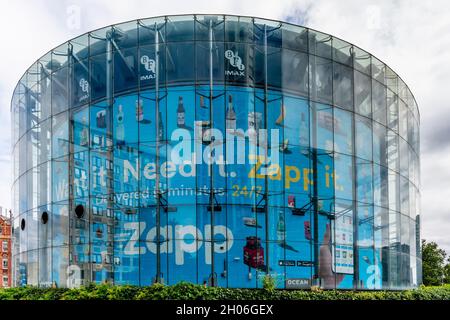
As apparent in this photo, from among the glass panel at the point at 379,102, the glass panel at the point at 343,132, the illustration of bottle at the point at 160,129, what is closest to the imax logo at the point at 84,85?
the illustration of bottle at the point at 160,129

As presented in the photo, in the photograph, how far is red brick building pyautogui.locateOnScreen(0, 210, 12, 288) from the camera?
8700 cm

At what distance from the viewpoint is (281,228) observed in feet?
81.5

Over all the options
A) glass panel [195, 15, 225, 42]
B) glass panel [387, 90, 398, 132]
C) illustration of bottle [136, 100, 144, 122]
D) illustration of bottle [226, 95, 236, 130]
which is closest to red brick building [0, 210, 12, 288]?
illustration of bottle [136, 100, 144, 122]

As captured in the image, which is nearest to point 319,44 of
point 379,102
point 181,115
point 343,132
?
point 343,132

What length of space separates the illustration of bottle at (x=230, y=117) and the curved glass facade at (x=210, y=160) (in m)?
0.07

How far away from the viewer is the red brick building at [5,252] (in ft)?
285

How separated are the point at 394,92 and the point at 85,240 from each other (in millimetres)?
19366

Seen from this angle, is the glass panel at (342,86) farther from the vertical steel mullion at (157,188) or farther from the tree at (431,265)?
the tree at (431,265)

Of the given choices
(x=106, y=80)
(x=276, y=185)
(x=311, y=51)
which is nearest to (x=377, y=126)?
(x=311, y=51)

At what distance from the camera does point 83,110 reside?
26969 mm

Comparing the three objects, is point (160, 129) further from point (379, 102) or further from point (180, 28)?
point (379, 102)

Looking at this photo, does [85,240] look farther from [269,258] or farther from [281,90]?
[281,90]

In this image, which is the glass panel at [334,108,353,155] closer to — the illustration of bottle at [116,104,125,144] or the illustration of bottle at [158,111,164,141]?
the illustration of bottle at [158,111,164,141]

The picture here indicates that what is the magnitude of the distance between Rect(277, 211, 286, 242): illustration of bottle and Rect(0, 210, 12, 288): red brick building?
237 ft
